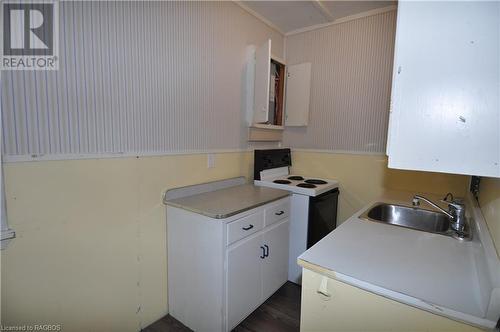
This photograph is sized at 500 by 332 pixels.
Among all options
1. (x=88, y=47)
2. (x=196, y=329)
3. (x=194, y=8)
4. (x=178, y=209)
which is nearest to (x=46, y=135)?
(x=88, y=47)

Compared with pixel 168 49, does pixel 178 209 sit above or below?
below

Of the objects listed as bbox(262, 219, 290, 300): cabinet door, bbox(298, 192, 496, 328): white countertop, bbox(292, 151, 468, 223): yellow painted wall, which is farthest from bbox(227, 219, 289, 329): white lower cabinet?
bbox(292, 151, 468, 223): yellow painted wall

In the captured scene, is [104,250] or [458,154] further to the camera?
[104,250]

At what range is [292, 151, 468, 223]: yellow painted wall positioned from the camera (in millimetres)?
2172

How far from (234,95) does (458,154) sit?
1.88 m

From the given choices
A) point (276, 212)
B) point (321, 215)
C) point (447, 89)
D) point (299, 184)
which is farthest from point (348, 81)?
point (447, 89)

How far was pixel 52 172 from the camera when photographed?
4.18 ft

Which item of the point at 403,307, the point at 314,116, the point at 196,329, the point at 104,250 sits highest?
the point at 314,116

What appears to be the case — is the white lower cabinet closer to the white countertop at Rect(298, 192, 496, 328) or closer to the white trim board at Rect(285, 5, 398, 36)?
the white countertop at Rect(298, 192, 496, 328)

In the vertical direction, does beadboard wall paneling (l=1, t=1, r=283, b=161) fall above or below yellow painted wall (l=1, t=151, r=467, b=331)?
above

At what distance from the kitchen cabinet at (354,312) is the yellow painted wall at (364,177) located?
5.86ft

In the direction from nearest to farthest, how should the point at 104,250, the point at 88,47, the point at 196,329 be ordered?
the point at 88,47 → the point at 104,250 → the point at 196,329

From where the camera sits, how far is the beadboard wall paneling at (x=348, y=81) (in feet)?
7.73

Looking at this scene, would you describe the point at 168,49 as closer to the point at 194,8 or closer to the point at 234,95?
the point at 194,8
